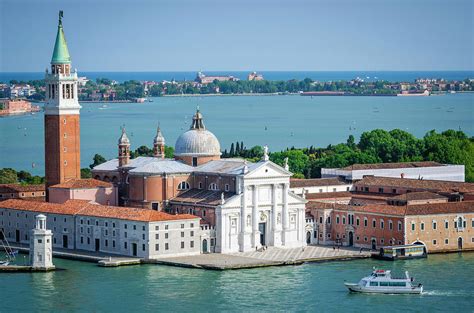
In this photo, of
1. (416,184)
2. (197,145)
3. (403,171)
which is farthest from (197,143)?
(403,171)

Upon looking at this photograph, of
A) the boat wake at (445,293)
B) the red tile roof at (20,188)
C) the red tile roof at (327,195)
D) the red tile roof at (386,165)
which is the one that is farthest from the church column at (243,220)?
the red tile roof at (20,188)

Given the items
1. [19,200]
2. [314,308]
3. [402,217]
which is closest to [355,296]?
[314,308]

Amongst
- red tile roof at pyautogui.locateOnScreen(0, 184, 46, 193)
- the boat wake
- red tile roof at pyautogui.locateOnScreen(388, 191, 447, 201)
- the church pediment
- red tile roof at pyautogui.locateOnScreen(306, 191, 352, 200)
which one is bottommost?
the boat wake

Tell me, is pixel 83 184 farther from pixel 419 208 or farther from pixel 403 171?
pixel 403 171

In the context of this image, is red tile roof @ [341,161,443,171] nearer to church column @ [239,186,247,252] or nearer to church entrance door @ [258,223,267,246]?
church entrance door @ [258,223,267,246]

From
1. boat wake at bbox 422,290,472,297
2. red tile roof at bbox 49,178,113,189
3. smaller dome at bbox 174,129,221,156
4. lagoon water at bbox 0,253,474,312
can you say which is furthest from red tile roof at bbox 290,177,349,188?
boat wake at bbox 422,290,472,297

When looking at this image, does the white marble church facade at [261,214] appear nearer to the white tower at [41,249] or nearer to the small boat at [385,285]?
the white tower at [41,249]
